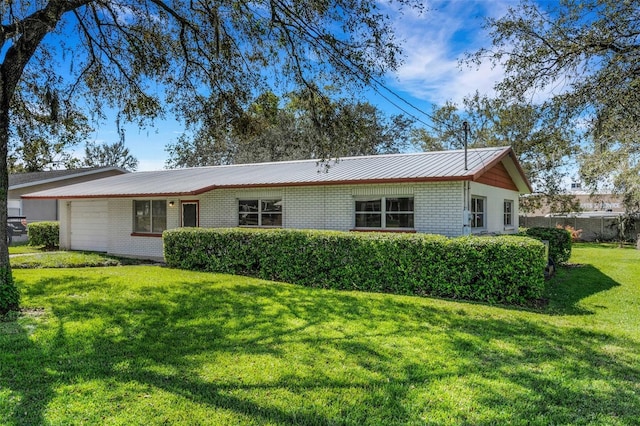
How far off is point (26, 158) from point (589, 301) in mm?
14231

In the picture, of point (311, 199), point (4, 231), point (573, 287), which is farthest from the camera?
point (311, 199)

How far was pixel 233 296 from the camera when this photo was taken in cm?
855

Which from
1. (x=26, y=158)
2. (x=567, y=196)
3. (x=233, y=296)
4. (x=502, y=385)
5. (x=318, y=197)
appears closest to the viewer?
(x=502, y=385)

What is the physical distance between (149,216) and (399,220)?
9.79 metres

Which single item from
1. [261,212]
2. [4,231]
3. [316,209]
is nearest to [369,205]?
[316,209]

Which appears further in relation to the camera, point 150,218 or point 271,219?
point 150,218

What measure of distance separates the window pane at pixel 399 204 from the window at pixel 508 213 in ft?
19.1

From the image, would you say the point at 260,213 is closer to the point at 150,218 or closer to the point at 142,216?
the point at 150,218

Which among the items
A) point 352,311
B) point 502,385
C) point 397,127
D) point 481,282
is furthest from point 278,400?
point 397,127

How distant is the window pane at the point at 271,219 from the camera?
14492mm

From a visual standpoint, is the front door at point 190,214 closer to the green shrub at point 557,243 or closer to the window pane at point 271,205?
the window pane at point 271,205

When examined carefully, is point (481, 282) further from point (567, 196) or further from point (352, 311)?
point (567, 196)

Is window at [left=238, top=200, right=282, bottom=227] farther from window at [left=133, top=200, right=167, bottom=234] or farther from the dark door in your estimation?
window at [left=133, top=200, right=167, bottom=234]

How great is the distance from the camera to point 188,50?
10445 mm
